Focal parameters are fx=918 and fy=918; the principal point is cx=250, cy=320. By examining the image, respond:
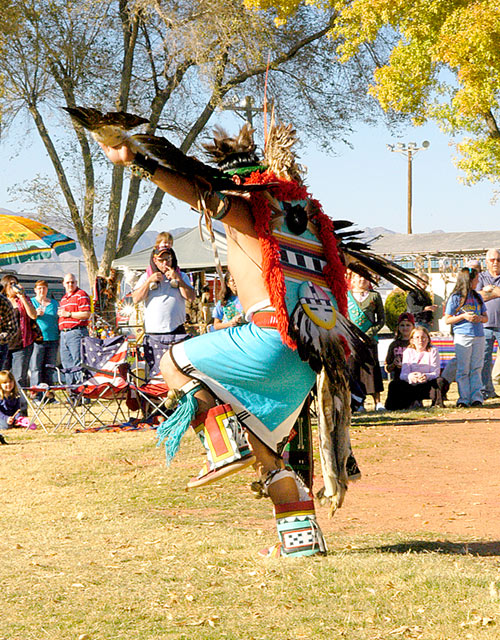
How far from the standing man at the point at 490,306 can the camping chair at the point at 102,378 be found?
472cm

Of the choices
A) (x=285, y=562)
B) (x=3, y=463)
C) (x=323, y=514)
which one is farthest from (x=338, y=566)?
(x=3, y=463)

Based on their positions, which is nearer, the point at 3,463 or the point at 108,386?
the point at 3,463

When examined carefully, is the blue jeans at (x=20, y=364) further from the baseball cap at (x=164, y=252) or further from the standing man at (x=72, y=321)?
the baseball cap at (x=164, y=252)

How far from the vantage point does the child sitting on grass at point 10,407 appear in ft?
36.8

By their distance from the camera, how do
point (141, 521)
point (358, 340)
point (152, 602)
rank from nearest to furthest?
point (152, 602)
point (358, 340)
point (141, 521)

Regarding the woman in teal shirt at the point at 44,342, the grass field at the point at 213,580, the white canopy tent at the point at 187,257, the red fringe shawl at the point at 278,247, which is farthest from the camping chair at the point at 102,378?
the white canopy tent at the point at 187,257

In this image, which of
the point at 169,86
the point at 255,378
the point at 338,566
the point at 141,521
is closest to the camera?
the point at 338,566

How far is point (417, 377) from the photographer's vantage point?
11461mm

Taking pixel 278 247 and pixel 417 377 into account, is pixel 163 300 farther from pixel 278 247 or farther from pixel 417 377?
pixel 278 247

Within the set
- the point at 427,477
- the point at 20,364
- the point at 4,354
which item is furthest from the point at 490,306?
the point at 4,354

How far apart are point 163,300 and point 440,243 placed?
19.1 metres

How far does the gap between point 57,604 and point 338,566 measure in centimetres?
119

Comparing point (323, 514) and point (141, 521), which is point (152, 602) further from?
point (323, 514)

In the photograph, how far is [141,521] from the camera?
5.57m
